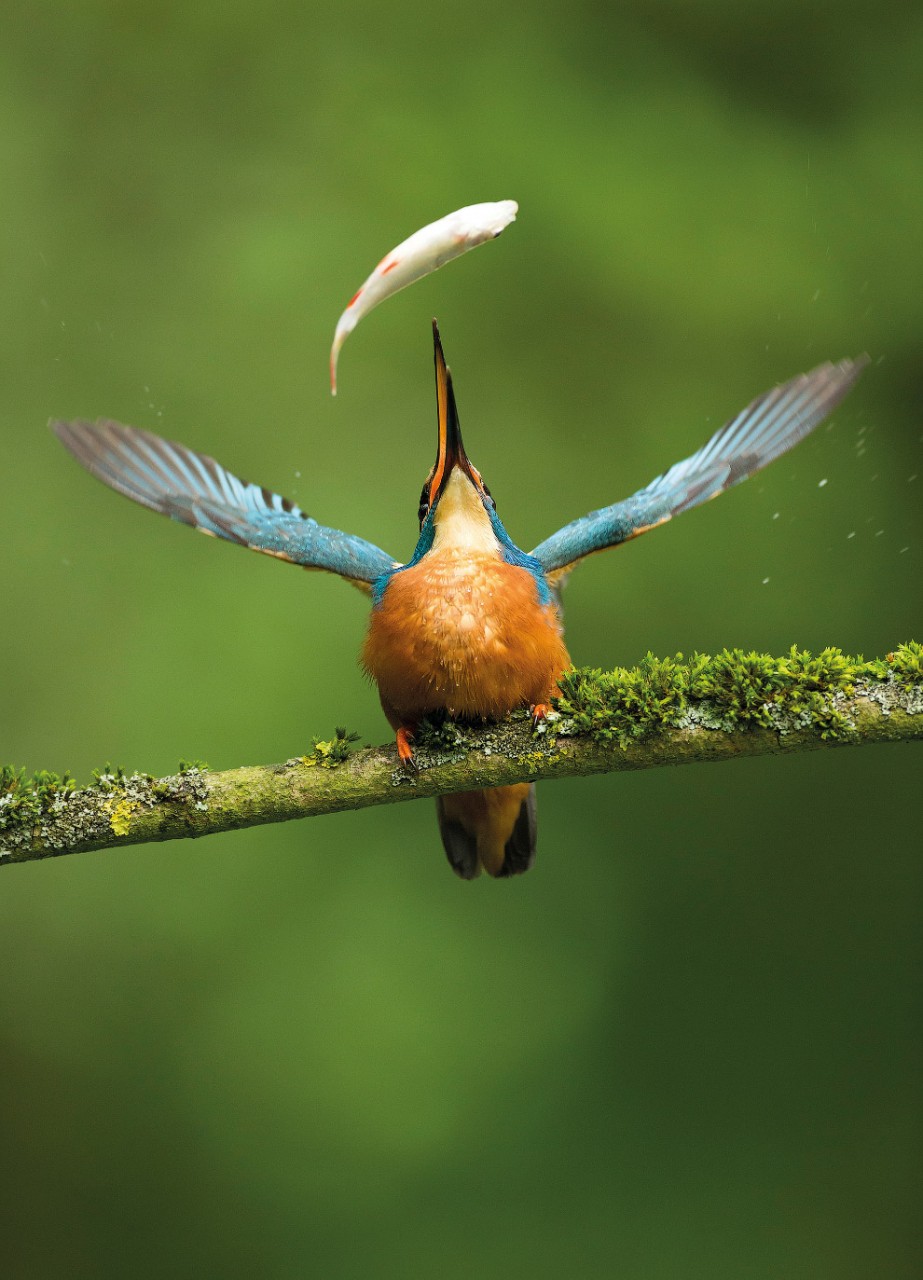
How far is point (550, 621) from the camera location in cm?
259

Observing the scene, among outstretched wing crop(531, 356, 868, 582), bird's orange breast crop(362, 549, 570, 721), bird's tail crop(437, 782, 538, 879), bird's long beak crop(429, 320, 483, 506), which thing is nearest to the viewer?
bird's orange breast crop(362, 549, 570, 721)

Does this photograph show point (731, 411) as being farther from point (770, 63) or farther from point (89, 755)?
point (89, 755)

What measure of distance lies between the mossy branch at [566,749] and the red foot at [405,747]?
2cm

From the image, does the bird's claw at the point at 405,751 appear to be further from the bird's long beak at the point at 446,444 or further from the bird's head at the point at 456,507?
the bird's long beak at the point at 446,444

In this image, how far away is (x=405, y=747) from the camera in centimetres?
223

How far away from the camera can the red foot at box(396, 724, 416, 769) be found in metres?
2.19

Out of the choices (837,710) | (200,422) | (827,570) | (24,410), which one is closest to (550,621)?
(837,710)

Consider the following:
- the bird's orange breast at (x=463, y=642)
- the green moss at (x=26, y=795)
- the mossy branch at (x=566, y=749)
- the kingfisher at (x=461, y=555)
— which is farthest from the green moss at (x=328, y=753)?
the green moss at (x=26, y=795)

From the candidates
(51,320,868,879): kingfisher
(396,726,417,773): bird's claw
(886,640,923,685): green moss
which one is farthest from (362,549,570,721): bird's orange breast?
(886,640,923,685): green moss

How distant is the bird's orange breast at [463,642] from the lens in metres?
2.41

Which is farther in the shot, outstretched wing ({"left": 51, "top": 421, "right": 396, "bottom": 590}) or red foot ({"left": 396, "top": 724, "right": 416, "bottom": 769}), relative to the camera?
outstretched wing ({"left": 51, "top": 421, "right": 396, "bottom": 590})

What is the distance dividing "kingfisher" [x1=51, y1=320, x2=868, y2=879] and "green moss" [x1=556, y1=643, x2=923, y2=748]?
0.16 meters

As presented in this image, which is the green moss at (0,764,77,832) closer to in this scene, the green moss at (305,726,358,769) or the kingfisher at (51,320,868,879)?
the green moss at (305,726,358,769)

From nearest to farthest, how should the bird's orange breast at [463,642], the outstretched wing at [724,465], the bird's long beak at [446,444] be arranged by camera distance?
the bird's orange breast at [463,642]
the bird's long beak at [446,444]
the outstretched wing at [724,465]
